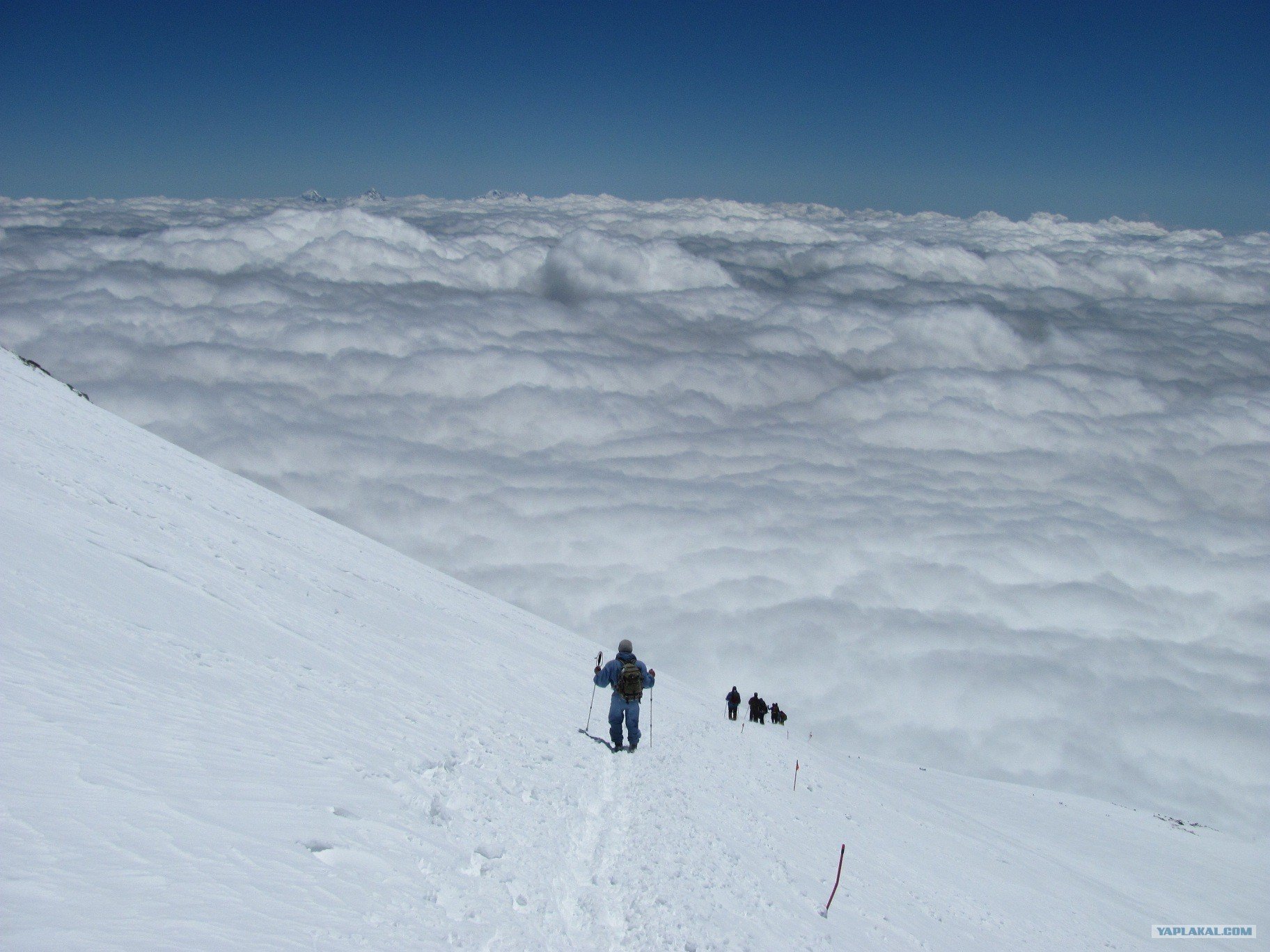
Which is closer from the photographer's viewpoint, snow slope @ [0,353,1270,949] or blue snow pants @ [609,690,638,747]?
snow slope @ [0,353,1270,949]

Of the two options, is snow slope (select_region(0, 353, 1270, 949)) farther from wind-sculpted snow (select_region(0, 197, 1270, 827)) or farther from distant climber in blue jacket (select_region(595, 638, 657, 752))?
wind-sculpted snow (select_region(0, 197, 1270, 827))

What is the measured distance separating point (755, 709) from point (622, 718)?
512 inches

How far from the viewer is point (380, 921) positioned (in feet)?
15.6

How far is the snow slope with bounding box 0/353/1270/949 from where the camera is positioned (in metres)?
4.55

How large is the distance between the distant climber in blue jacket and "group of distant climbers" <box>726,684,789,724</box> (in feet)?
25.7

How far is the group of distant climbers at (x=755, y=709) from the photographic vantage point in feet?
63.4

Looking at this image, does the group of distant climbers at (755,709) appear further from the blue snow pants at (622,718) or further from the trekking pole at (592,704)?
the blue snow pants at (622,718)

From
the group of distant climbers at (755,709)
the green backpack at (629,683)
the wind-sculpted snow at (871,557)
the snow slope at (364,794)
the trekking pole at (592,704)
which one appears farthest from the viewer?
the wind-sculpted snow at (871,557)

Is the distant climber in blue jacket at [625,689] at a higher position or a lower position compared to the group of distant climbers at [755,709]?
lower

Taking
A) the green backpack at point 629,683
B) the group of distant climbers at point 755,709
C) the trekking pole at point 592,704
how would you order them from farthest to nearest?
the group of distant climbers at point 755,709, the trekking pole at point 592,704, the green backpack at point 629,683

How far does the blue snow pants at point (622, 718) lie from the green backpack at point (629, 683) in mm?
81

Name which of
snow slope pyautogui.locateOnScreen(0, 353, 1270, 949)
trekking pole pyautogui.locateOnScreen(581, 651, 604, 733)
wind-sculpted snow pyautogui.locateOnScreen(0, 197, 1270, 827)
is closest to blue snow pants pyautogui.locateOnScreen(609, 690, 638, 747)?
snow slope pyautogui.locateOnScreen(0, 353, 1270, 949)

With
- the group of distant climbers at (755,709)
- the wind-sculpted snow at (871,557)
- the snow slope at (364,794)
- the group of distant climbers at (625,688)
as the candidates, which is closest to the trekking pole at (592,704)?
the snow slope at (364,794)

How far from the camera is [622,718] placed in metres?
10.6
